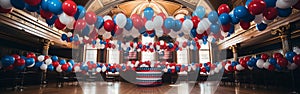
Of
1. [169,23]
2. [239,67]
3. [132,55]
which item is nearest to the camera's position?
[169,23]

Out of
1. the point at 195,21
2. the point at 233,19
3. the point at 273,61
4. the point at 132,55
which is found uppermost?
the point at 195,21

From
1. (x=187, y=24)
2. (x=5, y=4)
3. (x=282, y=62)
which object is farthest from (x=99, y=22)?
(x=282, y=62)

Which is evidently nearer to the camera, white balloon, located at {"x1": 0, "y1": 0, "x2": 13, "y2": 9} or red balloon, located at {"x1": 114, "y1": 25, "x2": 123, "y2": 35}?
white balloon, located at {"x1": 0, "y1": 0, "x2": 13, "y2": 9}

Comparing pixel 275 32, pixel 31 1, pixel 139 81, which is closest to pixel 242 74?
pixel 275 32

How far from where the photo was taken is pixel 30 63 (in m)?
4.73

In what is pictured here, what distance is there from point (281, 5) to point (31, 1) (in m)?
3.73

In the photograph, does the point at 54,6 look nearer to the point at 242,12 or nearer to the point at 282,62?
the point at 242,12

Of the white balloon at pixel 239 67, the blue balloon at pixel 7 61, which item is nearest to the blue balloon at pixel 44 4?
the blue balloon at pixel 7 61

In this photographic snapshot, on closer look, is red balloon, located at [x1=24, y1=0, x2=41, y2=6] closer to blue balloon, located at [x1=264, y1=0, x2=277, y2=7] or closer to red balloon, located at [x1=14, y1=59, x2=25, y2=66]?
red balloon, located at [x1=14, y1=59, x2=25, y2=66]

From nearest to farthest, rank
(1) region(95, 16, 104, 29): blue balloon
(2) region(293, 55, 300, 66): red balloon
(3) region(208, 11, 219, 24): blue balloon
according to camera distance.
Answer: (3) region(208, 11, 219, 24): blue balloon → (1) region(95, 16, 104, 29): blue balloon → (2) region(293, 55, 300, 66): red balloon

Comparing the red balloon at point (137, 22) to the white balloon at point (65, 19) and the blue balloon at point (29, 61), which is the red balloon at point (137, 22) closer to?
the white balloon at point (65, 19)

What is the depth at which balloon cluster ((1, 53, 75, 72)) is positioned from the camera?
13.9ft

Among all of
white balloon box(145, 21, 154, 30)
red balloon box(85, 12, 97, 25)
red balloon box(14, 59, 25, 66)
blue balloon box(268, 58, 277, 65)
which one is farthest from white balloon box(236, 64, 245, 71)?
red balloon box(14, 59, 25, 66)

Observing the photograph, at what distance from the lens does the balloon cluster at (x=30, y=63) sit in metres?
4.23
